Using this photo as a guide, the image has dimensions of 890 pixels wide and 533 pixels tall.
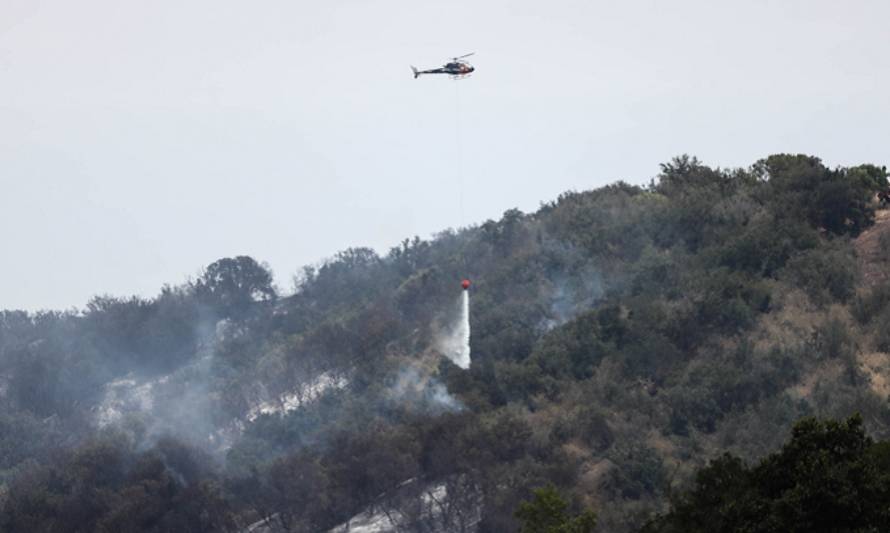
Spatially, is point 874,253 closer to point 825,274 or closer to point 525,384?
point 825,274

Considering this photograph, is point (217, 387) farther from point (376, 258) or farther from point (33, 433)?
point (376, 258)

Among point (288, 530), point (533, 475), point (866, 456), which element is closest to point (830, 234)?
point (533, 475)

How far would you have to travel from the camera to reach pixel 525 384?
82.4 m

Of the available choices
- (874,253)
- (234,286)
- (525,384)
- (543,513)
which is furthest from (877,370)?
(234,286)

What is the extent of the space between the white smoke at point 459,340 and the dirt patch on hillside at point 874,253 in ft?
70.8

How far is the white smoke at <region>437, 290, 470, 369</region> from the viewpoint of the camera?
92.5 m

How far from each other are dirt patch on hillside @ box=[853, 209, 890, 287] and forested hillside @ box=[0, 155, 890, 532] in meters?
0.18

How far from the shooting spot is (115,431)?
9594 centimetres

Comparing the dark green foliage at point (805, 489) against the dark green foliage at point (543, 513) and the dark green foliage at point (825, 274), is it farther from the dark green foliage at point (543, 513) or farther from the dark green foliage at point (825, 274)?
the dark green foliage at point (825, 274)

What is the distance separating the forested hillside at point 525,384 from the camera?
2822 inches

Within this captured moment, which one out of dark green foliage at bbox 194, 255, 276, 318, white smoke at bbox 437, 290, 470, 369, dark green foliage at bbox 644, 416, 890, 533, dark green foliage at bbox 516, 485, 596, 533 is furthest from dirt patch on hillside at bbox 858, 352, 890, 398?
dark green foliage at bbox 194, 255, 276, 318

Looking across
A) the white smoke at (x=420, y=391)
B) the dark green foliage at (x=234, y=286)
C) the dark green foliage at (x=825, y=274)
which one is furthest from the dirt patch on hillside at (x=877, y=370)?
the dark green foliage at (x=234, y=286)

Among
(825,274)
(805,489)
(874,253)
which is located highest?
(805,489)

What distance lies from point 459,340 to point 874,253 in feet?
79.8
